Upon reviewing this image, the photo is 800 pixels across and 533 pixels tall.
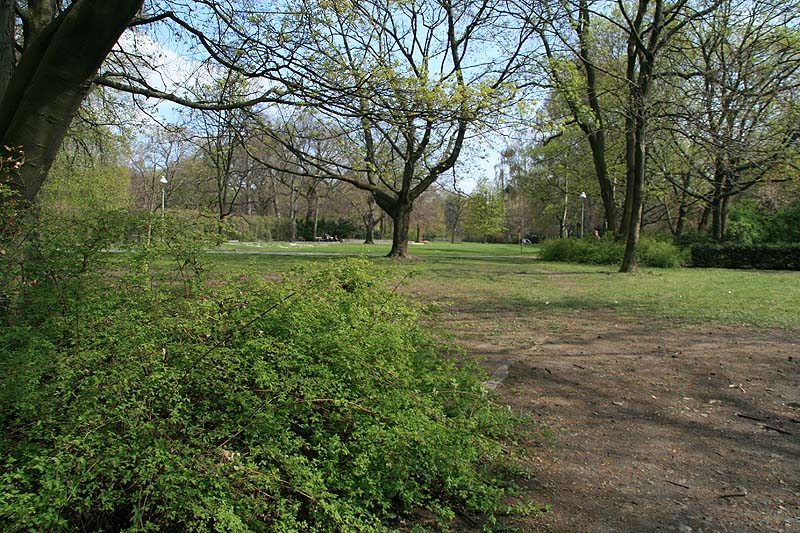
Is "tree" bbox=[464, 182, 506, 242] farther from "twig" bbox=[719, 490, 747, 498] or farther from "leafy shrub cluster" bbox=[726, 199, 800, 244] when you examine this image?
"twig" bbox=[719, 490, 747, 498]

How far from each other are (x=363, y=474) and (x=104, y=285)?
1.78 m

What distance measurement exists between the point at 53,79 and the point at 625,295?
11.8 metres

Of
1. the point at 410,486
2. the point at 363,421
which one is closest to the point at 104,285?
the point at 363,421

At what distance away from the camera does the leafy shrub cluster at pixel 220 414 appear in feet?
6.48

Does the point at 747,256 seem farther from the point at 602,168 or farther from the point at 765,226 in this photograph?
the point at 602,168

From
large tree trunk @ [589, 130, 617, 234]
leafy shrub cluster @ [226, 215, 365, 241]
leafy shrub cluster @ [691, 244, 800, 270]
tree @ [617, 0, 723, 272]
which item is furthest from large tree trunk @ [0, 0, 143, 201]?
leafy shrub cluster @ [226, 215, 365, 241]

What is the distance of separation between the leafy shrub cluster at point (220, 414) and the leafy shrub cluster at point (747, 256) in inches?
932

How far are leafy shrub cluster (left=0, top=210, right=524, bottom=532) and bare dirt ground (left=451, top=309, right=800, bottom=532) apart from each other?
22.1 inches

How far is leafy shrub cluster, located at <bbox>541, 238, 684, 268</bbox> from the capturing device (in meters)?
22.6

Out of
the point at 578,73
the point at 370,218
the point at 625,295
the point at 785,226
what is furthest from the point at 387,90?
the point at 370,218

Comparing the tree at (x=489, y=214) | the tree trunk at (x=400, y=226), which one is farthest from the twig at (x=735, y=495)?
the tree at (x=489, y=214)

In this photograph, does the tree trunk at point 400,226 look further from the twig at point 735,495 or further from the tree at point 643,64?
the twig at point 735,495

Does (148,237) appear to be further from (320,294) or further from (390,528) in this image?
(390,528)

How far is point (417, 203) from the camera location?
55531mm
